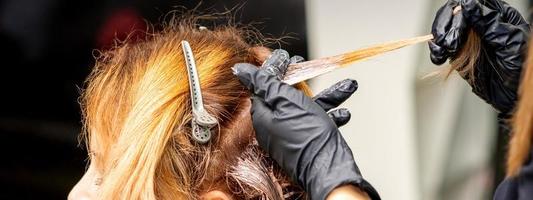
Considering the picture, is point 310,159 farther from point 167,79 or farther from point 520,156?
point 520,156

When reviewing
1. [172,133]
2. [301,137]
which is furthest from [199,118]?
[301,137]

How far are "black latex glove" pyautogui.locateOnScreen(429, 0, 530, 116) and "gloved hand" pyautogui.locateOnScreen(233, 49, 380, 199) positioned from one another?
219 millimetres

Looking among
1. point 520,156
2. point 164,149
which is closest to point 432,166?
point 164,149

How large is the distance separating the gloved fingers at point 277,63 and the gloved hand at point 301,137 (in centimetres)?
3

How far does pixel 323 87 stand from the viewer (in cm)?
258

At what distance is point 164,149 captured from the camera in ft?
4.03

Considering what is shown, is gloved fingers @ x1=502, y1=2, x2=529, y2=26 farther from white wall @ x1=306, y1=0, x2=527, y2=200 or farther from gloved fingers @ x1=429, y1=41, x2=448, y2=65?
white wall @ x1=306, y1=0, x2=527, y2=200

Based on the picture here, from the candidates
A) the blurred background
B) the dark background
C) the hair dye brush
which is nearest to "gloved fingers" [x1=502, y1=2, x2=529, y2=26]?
the hair dye brush

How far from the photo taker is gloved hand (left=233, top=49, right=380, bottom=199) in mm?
1162

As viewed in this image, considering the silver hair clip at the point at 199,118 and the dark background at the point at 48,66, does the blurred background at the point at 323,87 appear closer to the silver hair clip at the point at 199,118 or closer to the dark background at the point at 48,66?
the dark background at the point at 48,66

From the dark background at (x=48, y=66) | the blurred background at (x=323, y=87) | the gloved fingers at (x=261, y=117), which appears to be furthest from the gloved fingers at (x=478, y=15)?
the dark background at (x=48, y=66)

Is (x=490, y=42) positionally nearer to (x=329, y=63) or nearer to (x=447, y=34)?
(x=447, y=34)

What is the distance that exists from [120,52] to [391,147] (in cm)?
142

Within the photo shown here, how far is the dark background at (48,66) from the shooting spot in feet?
7.86
